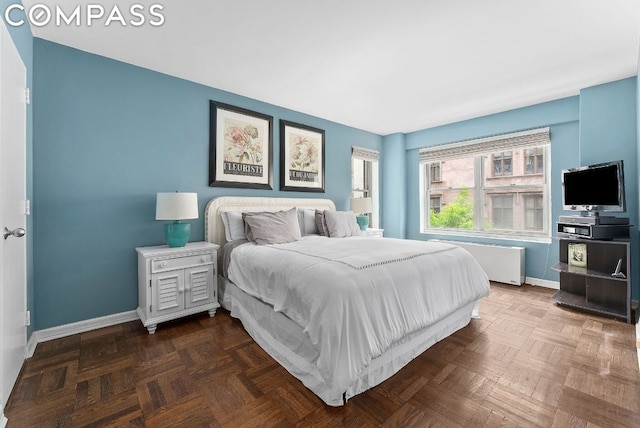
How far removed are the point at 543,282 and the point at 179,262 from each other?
4.64 metres

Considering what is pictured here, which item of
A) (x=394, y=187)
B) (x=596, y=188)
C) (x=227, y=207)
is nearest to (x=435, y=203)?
(x=394, y=187)

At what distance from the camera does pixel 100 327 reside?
2617mm

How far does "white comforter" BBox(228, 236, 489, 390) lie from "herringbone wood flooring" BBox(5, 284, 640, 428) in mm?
322

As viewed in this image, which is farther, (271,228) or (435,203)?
(435,203)

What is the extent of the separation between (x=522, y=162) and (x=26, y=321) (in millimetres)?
5868

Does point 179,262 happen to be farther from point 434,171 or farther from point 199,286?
point 434,171

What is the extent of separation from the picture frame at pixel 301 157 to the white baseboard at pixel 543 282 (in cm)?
329

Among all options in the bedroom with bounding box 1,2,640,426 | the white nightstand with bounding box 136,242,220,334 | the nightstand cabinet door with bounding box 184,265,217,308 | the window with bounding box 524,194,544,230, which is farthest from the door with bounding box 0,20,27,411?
the window with bounding box 524,194,544,230

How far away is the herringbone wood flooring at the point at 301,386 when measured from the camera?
58.9 inches

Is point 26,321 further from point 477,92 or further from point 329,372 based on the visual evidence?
point 477,92

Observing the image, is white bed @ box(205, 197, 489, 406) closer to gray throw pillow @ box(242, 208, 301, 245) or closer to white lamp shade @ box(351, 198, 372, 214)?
gray throw pillow @ box(242, 208, 301, 245)

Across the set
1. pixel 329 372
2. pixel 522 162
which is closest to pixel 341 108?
pixel 522 162

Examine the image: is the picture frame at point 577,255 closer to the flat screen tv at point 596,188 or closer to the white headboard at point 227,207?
the flat screen tv at point 596,188

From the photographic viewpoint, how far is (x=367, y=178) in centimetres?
561
